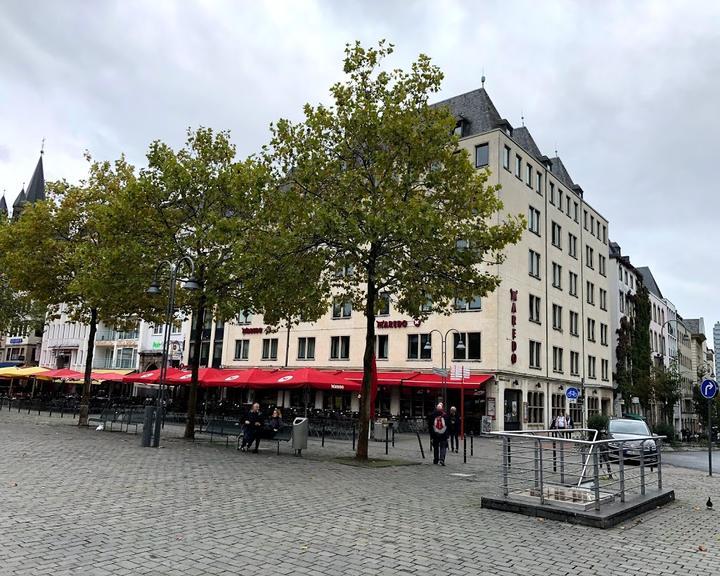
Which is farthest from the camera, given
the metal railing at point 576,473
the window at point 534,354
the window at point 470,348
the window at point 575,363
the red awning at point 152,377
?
the window at point 575,363

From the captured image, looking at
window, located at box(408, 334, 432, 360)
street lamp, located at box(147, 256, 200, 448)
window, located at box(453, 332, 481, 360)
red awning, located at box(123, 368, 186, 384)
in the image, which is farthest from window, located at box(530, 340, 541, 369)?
street lamp, located at box(147, 256, 200, 448)

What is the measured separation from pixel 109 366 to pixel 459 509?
204ft

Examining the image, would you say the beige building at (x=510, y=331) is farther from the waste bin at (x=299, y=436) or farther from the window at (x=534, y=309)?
the waste bin at (x=299, y=436)

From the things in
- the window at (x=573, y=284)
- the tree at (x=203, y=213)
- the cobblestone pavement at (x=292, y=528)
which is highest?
the window at (x=573, y=284)

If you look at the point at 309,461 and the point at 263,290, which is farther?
the point at 263,290

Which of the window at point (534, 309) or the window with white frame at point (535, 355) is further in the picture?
the window at point (534, 309)

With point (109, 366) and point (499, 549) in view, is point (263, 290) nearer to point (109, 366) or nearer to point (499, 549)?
point (499, 549)

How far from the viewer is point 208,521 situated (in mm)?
8648

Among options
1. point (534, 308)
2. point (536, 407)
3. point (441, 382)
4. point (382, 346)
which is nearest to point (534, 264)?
point (534, 308)

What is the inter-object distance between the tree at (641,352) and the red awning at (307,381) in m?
36.6

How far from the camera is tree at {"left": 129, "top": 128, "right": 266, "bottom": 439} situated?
20.9 meters

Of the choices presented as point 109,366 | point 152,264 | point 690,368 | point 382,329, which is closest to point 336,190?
point 152,264

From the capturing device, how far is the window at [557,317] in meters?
46.9

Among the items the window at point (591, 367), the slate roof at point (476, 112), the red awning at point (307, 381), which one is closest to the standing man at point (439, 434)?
the red awning at point (307, 381)
